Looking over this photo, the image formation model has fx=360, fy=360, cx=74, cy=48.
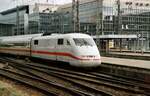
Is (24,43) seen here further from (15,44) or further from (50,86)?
(50,86)

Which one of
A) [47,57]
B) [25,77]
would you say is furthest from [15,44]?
[25,77]

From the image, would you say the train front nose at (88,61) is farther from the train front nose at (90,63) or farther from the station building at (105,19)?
the station building at (105,19)

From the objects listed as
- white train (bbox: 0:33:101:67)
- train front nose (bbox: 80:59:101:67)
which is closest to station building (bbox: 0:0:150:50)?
white train (bbox: 0:33:101:67)

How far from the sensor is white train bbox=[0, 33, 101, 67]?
23697mm

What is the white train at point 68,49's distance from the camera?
77.7ft

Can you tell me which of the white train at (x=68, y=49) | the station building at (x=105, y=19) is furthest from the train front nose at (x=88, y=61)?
the station building at (x=105, y=19)

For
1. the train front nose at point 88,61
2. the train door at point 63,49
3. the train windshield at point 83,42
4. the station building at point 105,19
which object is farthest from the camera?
the station building at point 105,19

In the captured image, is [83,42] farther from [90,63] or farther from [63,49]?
[90,63]

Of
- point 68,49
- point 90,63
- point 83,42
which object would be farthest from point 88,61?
point 68,49

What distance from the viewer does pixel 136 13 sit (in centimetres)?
9544

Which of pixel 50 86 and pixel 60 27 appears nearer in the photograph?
pixel 50 86

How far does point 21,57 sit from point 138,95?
85.0 feet

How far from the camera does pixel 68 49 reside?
25.0 m

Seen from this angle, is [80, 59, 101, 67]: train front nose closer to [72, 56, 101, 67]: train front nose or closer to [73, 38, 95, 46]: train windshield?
[72, 56, 101, 67]: train front nose
